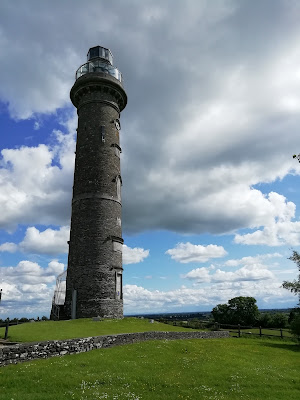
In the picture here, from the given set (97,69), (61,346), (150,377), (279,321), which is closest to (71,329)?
(61,346)

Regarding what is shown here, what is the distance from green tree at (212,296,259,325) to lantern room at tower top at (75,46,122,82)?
48.0m

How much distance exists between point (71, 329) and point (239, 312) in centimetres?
4753

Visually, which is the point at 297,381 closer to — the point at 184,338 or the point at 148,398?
the point at 148,398

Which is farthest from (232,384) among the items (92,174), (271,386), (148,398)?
(92,174)

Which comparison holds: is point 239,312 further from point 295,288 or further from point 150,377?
point 150,377

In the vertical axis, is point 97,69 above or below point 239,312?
above

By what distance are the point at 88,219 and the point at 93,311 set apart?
8026 millimetres

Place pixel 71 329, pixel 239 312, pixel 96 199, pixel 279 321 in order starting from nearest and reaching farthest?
1. pixel 71 329
2. pixel 96 199
3. pixel 279 321
4. pixel 239 312

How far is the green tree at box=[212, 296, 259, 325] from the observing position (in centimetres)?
5853

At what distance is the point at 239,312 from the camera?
59625 mm

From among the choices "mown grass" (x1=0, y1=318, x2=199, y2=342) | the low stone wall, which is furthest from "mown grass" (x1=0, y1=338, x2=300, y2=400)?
"mown grass" (x1=0, y1=318, x2=199, y2=342)

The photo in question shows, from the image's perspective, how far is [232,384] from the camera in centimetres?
1133

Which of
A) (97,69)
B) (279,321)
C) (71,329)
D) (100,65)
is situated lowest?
(279,321)

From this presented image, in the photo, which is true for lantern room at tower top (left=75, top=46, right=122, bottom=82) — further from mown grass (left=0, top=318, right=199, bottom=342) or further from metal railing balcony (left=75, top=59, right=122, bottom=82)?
mown grass (left=0, top=318, right=199, bottom=342)
